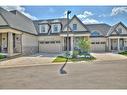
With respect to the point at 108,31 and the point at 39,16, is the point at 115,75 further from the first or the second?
the point at 39,16

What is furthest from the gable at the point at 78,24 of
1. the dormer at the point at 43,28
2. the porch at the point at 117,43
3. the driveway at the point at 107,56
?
the driveway at the point at 107,56

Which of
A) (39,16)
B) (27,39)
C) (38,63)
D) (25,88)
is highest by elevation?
(39,16)

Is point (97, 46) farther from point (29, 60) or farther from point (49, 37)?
point (29, 60)

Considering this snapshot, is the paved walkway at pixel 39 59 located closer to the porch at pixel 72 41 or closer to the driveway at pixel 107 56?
the driveway at pixel 107 56

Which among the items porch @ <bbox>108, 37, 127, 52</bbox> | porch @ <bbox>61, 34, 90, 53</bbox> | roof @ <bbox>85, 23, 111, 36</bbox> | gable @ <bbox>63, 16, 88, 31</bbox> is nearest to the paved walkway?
porch @ <bbox>108, 37, 127, 52</bbox>

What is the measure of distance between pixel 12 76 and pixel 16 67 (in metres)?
0.94

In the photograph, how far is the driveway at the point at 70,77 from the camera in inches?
328

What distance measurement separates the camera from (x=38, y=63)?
34.7ft

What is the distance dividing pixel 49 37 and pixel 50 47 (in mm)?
1123

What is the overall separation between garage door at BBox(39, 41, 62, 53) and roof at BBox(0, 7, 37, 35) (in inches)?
47.3

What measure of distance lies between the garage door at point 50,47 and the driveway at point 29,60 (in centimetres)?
63

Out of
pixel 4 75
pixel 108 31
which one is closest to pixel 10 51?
pixel 4 75

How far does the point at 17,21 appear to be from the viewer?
12781 mm

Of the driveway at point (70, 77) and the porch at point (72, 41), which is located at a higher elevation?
the porch at point (72, 41)
